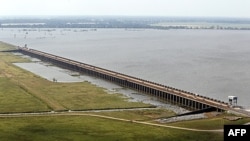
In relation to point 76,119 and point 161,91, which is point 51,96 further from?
point 76,119

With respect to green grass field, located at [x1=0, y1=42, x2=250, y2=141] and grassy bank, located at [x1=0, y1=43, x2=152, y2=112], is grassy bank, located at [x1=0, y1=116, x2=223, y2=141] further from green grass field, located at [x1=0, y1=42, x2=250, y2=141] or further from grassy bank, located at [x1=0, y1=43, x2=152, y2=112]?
grassy bank, located at [x1=0, y1=43, x2=152, y2=112]

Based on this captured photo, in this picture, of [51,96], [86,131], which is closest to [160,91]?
[51,96]

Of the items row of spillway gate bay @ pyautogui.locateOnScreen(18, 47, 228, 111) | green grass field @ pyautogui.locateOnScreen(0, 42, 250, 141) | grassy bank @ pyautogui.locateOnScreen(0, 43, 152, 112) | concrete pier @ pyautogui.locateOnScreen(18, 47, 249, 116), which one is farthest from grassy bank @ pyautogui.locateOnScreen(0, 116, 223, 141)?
row of spillway gate bay @ pyautogui.locateOnScreen(18, 47, 228, 111)

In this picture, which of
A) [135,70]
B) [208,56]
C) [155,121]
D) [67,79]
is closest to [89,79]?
[67,79]

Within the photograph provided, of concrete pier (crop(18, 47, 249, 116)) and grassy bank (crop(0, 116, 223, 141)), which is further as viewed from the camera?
concrete pier (crop(18, 47, 249, 116))

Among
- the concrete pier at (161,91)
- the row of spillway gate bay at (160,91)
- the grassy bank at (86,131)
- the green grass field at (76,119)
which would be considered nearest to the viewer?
the grassy bank at (86,131)

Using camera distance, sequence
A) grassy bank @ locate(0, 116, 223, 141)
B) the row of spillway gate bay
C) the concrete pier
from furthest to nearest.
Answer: the row of spillway gate bay, the concrete pier, grassy bank @ locate(0, 116, 223, 141)

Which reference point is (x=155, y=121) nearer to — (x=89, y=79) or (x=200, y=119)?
(x=200, y=119)

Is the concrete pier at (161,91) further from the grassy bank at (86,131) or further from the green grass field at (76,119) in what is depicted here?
the grassy bank at (86,131)

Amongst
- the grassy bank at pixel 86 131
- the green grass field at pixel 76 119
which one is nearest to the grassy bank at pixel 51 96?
the green grass field at pixel 76 119
